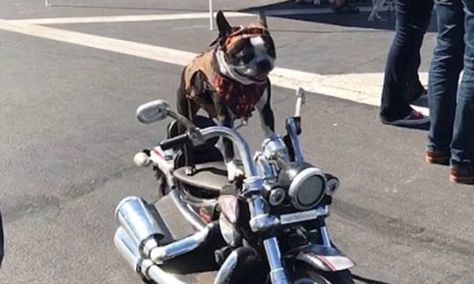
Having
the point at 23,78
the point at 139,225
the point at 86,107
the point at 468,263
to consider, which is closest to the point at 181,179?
the point at 139,225

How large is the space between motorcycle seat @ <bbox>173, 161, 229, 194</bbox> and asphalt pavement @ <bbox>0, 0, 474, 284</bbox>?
565 millimetres

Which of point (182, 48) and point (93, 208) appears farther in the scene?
point (182, 48)

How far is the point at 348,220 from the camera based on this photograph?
15.1 ft

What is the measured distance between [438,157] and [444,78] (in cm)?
49

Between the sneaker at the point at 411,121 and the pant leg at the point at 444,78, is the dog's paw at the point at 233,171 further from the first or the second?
the sneaker at the point at 411,121

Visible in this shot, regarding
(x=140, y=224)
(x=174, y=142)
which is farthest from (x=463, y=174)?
(x=174, y=142)

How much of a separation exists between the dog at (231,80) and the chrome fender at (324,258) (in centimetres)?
46

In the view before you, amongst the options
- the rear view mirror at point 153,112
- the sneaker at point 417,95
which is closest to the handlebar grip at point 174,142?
the rear view mirror at point 153,112

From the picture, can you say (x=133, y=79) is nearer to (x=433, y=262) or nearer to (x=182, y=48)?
(x=182, y=48)

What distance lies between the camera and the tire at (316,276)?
3.08 m

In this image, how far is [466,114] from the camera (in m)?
4.95

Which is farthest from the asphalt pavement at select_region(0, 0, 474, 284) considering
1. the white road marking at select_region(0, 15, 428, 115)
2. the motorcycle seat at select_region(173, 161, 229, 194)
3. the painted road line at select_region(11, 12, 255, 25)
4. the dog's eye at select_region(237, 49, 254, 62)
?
the dog's eye at select_region(237, 49, 254, 62)

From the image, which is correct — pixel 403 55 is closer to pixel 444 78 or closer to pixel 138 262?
pixel 444 78

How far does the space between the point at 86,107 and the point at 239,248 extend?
3.91 meters
